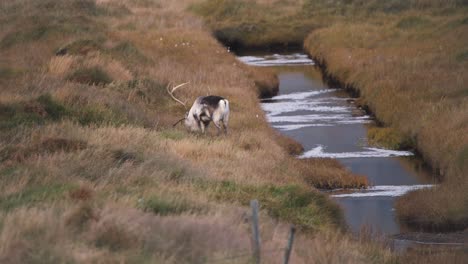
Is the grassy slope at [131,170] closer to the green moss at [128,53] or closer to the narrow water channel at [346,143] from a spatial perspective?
the green moss at [128,53]

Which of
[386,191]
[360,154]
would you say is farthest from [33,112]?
[360,154]

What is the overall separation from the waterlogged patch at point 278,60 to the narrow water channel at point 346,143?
6.57 feet

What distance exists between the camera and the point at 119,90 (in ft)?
79.9

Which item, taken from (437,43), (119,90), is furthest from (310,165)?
(437,43)

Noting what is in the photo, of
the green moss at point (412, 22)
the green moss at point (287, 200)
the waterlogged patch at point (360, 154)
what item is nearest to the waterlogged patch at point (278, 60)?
the green moss at point (412, 22)

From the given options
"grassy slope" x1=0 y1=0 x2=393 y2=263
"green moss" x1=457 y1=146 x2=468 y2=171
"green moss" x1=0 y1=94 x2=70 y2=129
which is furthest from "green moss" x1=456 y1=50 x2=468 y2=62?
"green moss" x1=0 y1=94 x2=70 y2=129

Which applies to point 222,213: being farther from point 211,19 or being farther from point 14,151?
point 211,19

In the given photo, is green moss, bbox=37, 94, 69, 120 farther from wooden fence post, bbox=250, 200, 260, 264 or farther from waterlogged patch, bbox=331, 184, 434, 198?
wooden fence post, bbox=250, 200, 260, 264

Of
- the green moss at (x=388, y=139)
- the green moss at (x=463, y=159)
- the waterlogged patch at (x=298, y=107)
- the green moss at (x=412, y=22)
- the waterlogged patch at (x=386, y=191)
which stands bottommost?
the green moss at (x=412, y=22)

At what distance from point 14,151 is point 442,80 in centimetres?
1729

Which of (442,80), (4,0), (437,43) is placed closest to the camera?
(442,80)

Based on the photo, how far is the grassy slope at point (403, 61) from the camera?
1986cm

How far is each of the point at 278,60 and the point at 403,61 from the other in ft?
38.6

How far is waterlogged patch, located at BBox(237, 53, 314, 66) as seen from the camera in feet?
145
